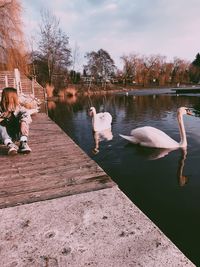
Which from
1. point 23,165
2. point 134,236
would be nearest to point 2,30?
point 23,165

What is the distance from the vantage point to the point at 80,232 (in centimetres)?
238

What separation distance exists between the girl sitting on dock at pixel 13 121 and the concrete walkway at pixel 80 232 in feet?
5.71

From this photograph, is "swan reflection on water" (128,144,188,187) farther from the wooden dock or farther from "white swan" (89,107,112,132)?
"white swan" (89,107,112,132)

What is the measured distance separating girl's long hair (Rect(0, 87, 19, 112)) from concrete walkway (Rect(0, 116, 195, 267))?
2327 mm

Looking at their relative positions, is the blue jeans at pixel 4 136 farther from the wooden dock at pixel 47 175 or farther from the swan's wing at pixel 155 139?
the swan's wing at pixel 155 139

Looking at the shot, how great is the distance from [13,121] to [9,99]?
1.57 ft

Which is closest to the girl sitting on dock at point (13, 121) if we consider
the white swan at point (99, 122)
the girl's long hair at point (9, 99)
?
the girl's long hair at point (9, 99)

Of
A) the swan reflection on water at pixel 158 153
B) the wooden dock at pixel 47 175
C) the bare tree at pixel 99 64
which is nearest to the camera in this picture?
the wooden dock at pixel 47 175

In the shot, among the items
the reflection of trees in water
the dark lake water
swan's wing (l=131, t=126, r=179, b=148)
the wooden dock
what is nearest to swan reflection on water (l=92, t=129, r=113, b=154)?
the dark lake water

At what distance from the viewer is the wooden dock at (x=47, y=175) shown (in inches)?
128

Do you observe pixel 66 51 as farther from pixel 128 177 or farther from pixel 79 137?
pixel 128 177

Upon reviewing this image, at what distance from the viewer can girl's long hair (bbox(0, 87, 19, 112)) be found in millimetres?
5102

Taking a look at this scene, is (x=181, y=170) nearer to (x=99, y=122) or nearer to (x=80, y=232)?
(x=80, y=232)

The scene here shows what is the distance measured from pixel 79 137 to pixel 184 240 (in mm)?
7235
